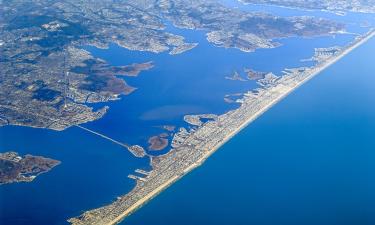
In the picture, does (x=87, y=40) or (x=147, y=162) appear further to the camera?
(x=87, y=40)

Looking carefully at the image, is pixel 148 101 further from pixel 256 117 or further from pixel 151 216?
pixel 151 216

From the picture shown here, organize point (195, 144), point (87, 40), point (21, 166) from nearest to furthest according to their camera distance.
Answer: point (21, 166), point (195, 144), point (87, 40)

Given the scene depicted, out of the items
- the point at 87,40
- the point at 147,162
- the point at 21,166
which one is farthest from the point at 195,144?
the point at 87,40

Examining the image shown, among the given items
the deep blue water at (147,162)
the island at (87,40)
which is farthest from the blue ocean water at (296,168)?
the island at (87,40)

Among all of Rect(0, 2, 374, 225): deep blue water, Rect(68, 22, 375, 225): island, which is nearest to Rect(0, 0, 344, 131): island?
Rect(0, 2, 374, 225): deep blue water

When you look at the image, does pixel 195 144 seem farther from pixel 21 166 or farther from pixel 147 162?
pixel 21 166

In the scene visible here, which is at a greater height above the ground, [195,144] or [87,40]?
[87,40]

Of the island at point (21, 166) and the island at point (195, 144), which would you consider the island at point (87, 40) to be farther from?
the island at point (195, 144)
